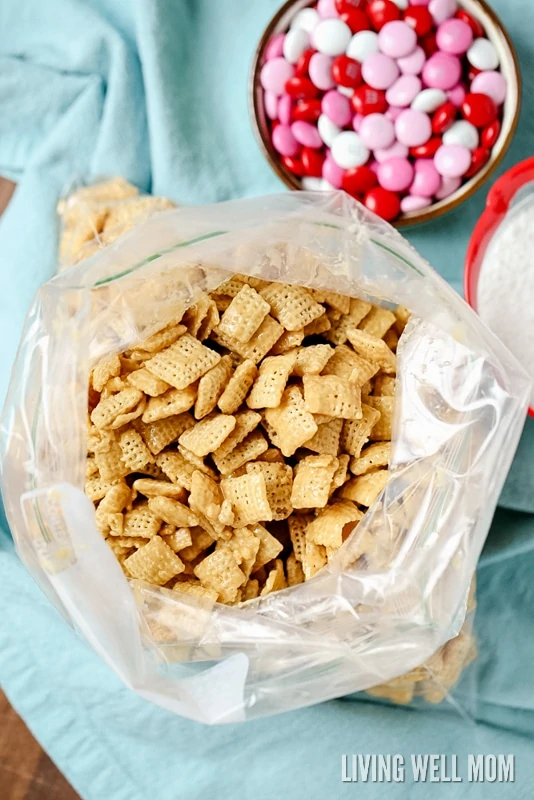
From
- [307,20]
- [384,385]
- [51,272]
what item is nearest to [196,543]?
[384,385]

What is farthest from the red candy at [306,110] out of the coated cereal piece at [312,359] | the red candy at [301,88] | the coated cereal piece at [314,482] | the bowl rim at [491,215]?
the coated cereal piece at [314,482]

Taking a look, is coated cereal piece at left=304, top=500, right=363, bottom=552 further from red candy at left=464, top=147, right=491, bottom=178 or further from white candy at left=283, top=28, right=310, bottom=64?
white candy at left=283, top=28, right=310, bottom=64

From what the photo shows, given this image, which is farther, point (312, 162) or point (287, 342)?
point (312, 162)

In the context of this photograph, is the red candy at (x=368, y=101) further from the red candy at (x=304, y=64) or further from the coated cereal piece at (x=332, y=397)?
the coated cereal piece at (x=332, y=397)

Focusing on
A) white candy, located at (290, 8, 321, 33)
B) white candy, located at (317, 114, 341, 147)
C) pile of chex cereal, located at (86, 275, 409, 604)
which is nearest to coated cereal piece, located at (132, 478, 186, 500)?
pile of chex cereal, located at (86, 275, 409, 604)

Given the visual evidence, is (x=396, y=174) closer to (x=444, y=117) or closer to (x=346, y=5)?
(x=444, y=117)

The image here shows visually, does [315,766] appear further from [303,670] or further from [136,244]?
[136,244]

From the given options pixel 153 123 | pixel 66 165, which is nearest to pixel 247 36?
pixel 153 123
